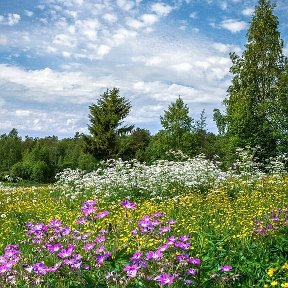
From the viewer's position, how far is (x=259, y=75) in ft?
98.5

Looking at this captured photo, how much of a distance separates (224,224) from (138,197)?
4.52 m

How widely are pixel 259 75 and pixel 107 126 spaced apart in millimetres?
11852

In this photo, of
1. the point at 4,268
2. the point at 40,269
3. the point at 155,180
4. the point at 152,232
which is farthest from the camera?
the point at 155,180

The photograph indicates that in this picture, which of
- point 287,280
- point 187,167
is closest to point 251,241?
point 287,280

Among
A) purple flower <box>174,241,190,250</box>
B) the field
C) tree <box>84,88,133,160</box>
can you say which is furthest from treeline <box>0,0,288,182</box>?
purple flower <box>174,241,190,250</box>

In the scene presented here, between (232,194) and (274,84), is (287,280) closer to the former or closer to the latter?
(232,194)

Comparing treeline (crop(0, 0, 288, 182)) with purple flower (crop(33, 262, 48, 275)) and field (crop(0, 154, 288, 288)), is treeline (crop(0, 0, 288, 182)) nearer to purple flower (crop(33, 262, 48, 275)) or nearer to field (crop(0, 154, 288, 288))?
field (crop(0, 154, 288, 288))

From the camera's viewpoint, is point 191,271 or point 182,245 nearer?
point 191,271

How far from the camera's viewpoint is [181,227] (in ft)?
27.2

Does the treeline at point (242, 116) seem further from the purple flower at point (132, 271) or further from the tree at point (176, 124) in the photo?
the purple flower at point (132, 271)

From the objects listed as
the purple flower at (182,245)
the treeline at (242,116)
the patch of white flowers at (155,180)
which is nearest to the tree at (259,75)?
the treeline at (242,116)

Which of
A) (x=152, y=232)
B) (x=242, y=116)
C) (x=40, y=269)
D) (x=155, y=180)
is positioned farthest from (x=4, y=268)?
(x=242, y=116)

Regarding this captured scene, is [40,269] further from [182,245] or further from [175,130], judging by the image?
[175,130]

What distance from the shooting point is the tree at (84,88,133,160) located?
33469mm
